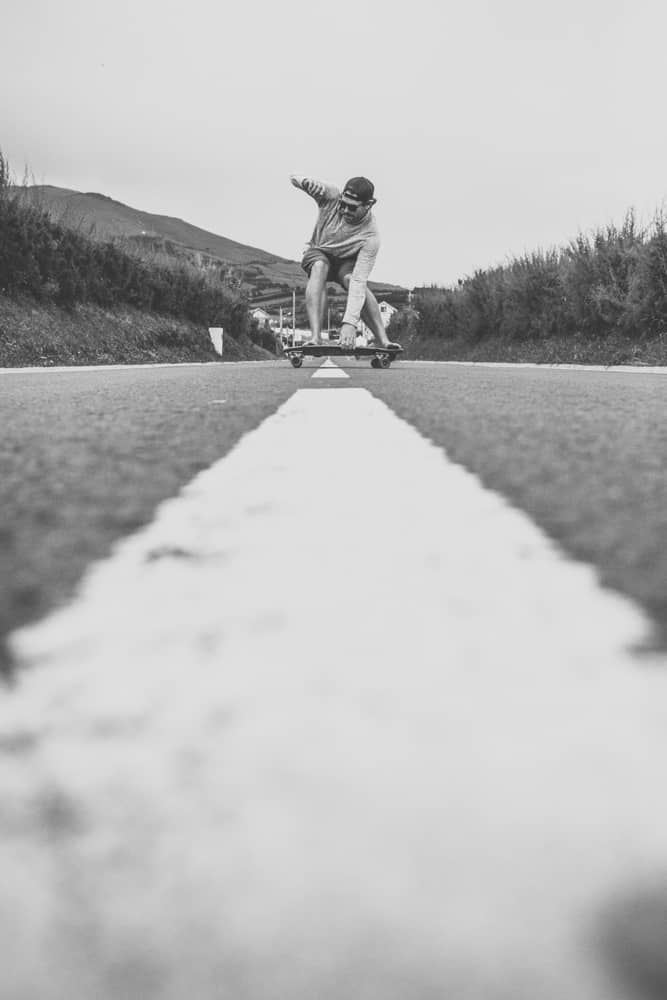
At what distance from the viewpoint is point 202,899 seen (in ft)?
1.11

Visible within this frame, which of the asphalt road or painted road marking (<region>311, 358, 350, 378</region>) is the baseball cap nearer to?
painted road marking (<region>311, 358, 350, 378</region>)

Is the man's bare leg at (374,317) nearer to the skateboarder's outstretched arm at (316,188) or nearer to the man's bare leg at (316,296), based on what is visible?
the man's bare leg at (316,296)

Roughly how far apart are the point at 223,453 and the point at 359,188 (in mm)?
6647

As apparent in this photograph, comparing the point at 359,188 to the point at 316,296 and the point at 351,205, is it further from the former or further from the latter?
the point at 316,296

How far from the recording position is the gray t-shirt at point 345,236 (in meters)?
8.01

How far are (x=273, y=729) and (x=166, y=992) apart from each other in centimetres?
18

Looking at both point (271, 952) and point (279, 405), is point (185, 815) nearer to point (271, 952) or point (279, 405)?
point (271, 952)

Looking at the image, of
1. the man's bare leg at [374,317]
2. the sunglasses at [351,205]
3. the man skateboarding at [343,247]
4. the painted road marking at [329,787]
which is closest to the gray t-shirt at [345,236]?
the man skateboarding at [343,247]

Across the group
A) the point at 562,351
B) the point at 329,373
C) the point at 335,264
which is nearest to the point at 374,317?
the point at 335,264

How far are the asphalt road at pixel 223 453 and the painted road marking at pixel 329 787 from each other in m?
0.09

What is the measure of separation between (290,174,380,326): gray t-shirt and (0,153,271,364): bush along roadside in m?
3.90

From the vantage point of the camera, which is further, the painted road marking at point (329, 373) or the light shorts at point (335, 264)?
the light shorts at point (335, 264)

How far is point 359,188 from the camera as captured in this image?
776 cm

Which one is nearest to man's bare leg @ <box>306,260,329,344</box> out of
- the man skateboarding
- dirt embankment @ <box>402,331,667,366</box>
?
the man skateboarding
